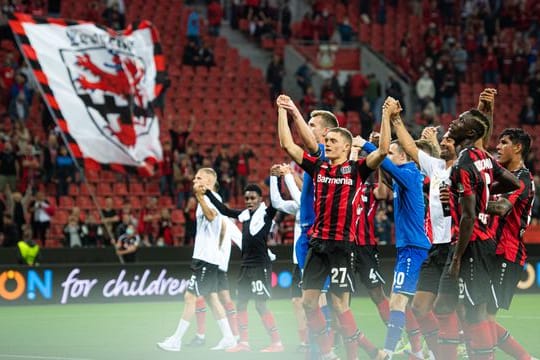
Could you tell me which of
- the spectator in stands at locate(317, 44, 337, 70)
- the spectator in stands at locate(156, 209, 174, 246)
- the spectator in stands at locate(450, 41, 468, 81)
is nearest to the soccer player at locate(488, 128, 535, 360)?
the spectator in stands at locate(156, 209, 174, 246)

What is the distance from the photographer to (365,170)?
1045 cm

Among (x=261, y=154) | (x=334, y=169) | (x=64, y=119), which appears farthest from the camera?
(x=261, y=154)

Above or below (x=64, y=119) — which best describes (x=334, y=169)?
above

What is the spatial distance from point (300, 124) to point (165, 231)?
15.5m

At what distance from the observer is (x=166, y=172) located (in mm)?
27312

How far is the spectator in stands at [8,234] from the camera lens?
23.6 meters

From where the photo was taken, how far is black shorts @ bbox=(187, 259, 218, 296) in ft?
46.5

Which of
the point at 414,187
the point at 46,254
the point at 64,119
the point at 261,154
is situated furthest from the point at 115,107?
the point at 414,187

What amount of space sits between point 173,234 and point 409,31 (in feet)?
41.7

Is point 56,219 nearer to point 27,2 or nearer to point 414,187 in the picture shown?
point 27,2

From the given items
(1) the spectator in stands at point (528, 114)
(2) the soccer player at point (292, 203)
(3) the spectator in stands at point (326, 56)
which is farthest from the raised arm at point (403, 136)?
(3) the spectator in stands at point (326, 56)

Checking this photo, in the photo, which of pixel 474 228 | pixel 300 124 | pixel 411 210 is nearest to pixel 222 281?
pixel 411 210

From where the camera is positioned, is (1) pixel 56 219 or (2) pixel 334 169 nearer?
(2) pixel 334 169

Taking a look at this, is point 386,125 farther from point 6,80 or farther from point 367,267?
point 6,80
